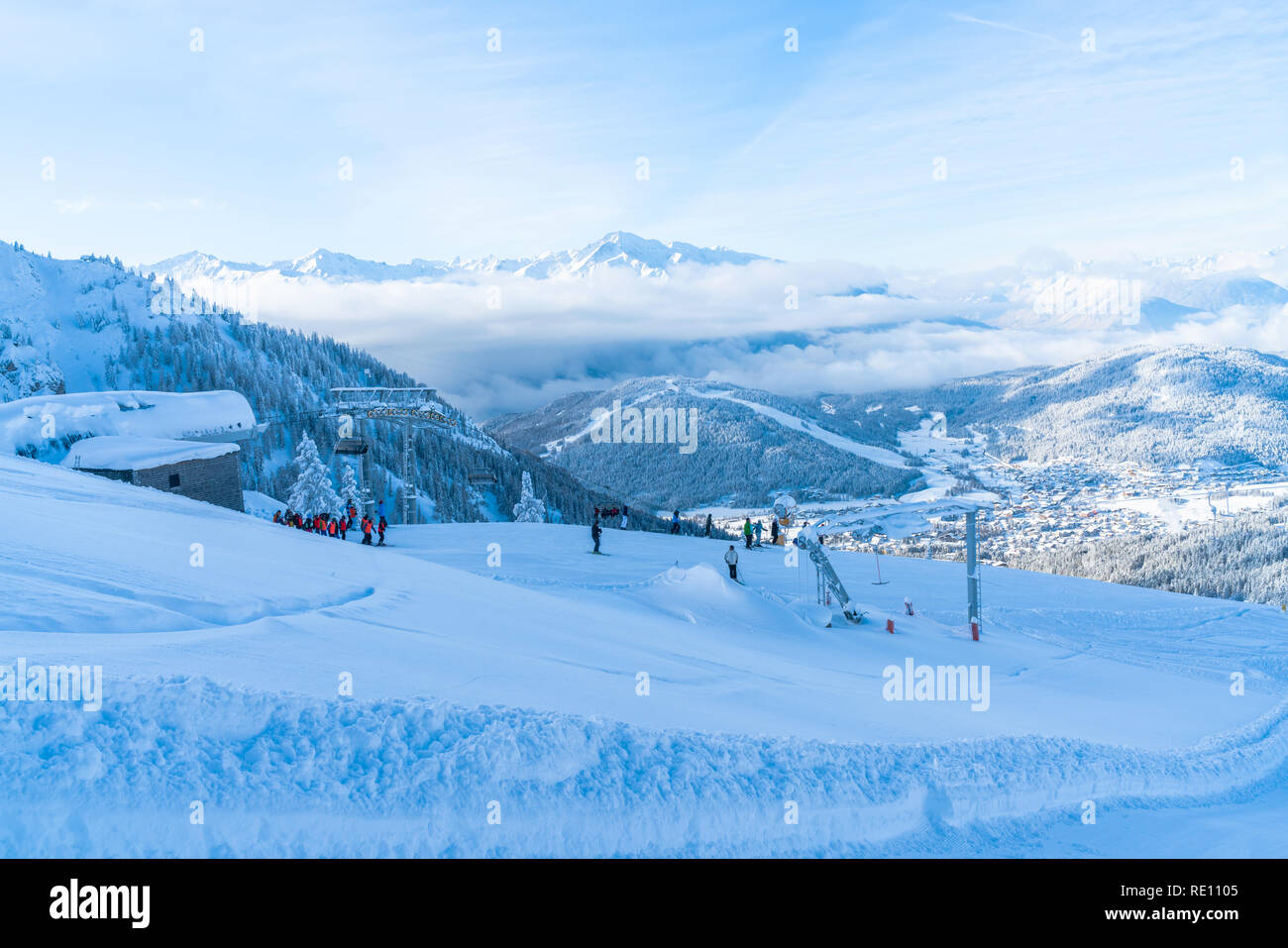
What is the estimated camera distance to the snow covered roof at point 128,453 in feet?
79.8

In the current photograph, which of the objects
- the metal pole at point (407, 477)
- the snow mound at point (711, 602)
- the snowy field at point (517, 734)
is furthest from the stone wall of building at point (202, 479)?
the snow mound at point (711, 602)

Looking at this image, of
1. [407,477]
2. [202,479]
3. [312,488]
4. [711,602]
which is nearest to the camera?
[711,602]

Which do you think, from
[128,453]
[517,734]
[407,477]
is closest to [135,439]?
[128,453]

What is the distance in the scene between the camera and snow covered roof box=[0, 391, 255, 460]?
2728 centimetres

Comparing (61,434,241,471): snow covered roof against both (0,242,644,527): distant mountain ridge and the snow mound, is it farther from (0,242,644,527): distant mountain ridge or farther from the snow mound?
(0,242,644,527): distant mountain ridge

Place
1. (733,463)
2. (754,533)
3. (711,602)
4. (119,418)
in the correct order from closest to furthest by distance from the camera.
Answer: (711,602), (754,533), (119,418), (733,463)

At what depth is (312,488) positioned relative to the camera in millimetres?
59531

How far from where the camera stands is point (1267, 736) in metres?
9.73

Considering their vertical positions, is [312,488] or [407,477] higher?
[407,477]

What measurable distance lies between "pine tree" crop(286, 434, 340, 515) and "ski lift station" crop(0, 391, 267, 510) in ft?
76.5

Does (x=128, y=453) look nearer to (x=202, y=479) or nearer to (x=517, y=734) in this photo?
(x=202, y=479)

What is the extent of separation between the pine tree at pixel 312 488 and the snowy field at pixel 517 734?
4659 cm

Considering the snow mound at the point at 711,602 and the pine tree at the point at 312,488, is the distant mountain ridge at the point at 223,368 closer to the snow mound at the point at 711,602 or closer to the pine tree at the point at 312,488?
the pine tree at the point at 312,488

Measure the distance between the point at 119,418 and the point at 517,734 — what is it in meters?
32.1
